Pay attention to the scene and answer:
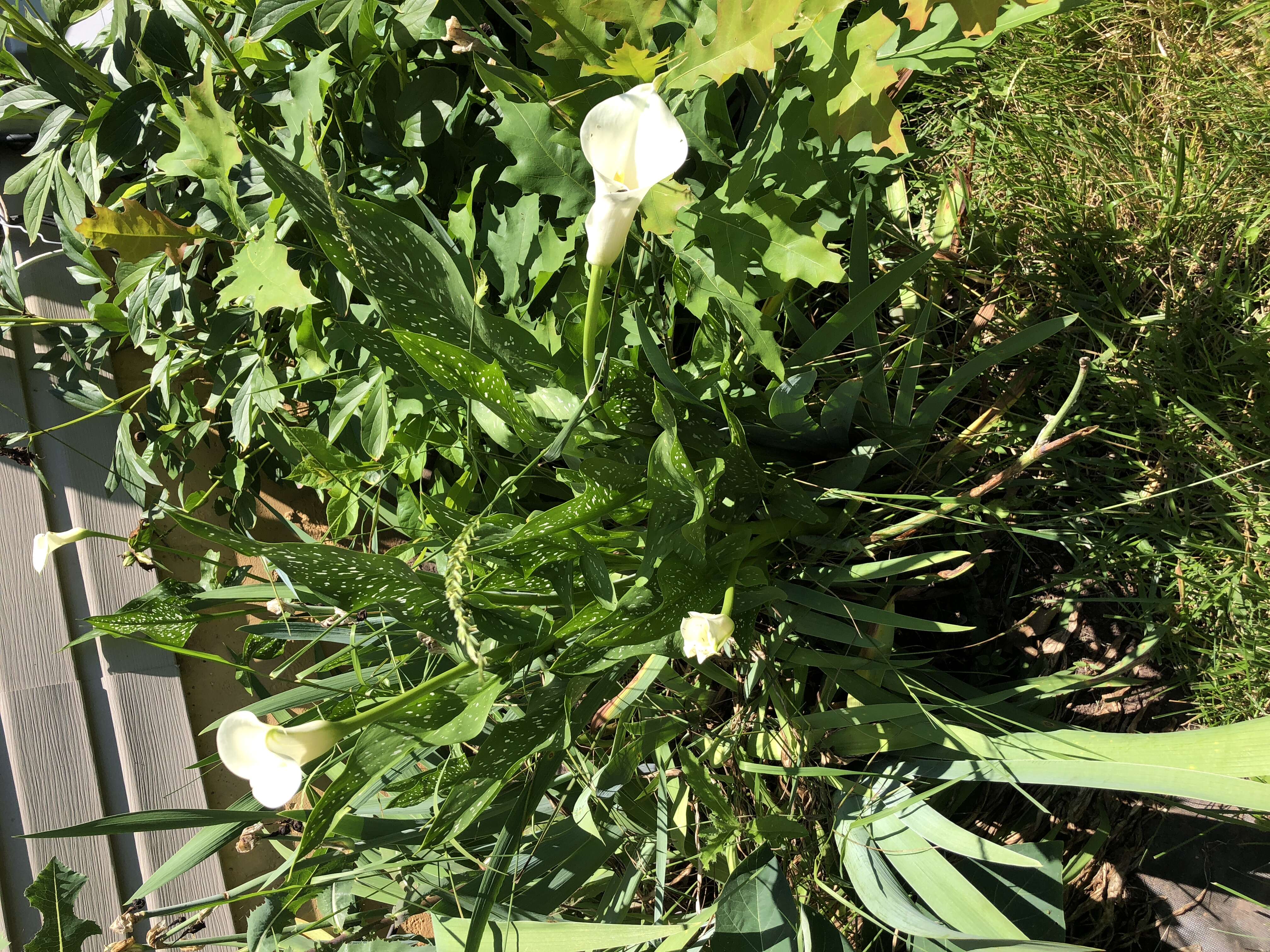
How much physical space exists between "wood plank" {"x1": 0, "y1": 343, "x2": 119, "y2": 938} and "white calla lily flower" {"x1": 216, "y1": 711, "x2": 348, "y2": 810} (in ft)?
3.07

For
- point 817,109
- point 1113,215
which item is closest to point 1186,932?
point 1113,215

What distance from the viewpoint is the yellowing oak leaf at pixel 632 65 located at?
0.55 metres

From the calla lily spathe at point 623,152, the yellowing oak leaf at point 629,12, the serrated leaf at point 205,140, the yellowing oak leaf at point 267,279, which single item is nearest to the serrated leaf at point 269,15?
the serrated leaf at point 205,140

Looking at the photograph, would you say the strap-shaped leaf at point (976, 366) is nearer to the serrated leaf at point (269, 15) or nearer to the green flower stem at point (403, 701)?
the green flower stem at point (403, 701)

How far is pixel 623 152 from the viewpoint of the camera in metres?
0.50

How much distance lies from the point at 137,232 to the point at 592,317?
59cm

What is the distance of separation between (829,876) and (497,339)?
70 cm

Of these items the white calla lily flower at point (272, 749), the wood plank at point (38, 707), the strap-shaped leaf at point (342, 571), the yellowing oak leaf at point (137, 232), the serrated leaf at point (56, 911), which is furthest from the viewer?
the wood plank at point (38, 707)

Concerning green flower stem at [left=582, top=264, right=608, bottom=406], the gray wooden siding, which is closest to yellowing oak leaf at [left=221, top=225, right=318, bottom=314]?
green flower stem at [left=582, top=264, right=608, bottom=406]

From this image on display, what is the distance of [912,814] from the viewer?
0.72 m

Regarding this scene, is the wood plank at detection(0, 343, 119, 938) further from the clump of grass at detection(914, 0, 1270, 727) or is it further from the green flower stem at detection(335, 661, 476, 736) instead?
the clump of grass at detection(914, 0, 1270, 727)

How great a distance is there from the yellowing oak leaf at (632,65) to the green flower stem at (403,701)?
1.42 ft

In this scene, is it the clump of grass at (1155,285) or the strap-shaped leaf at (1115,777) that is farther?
the clump of grass at (1155,285)

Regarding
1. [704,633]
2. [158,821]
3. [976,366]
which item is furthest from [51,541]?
[976,366]
